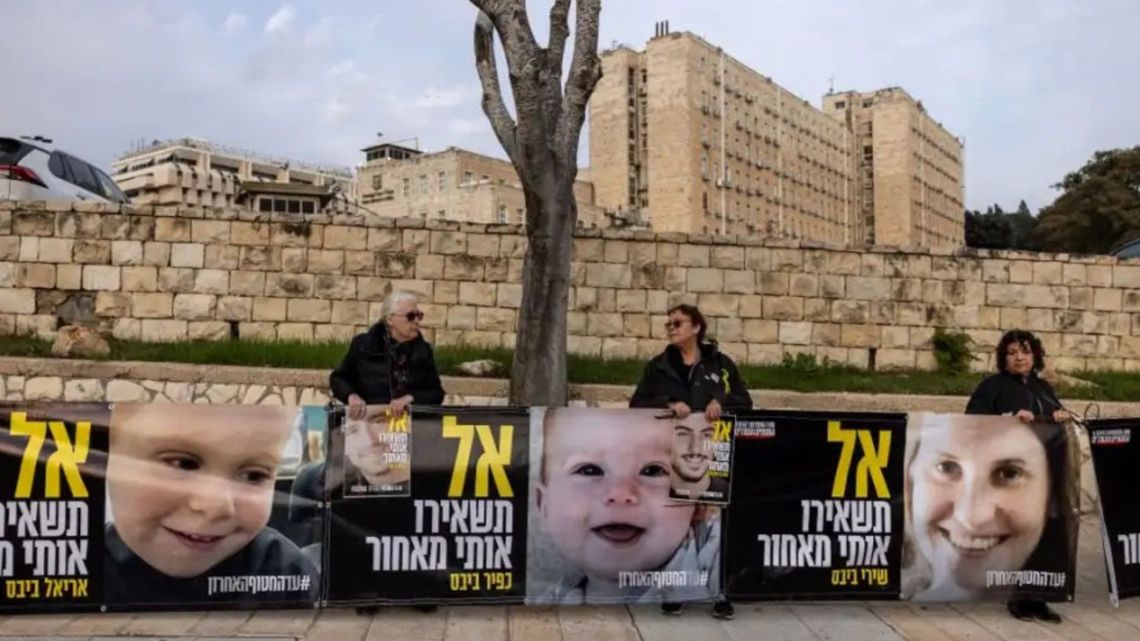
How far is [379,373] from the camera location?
215 inches

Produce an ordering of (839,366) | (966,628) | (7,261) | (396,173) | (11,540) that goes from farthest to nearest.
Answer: (396,173)
(839,366)
(7,261)
(966,628)
(11,540)

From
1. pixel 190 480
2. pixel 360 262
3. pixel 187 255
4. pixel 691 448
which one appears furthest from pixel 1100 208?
pixel 190 480

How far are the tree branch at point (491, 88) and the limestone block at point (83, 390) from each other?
5.07 metres

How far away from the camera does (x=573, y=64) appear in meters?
8.92

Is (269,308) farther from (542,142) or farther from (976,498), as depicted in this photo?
(976,498)

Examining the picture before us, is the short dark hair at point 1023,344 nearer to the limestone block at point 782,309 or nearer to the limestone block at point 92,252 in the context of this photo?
the limestone block at point 782,309

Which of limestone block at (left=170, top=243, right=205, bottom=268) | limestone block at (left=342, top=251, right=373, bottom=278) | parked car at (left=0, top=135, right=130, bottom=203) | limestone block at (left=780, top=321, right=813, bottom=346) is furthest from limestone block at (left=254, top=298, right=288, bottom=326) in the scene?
limestone block at (left=780, top=321, right=813, bottom=346)

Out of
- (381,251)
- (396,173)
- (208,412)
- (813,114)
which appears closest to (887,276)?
(381,251)

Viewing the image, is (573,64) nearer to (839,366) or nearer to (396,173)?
(839,366)

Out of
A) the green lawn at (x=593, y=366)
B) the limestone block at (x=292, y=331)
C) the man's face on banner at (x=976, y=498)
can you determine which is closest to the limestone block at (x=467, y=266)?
the green lawn at (x=593, y=366)

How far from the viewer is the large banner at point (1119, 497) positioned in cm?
545

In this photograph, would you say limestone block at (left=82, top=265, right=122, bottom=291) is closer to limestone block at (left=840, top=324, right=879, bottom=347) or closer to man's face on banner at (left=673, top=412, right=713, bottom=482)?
man's face on banner at (left=673, top=412, right=713, bottom=482)

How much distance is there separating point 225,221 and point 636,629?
8.36 m

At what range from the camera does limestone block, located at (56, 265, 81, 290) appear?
36.0 ft
